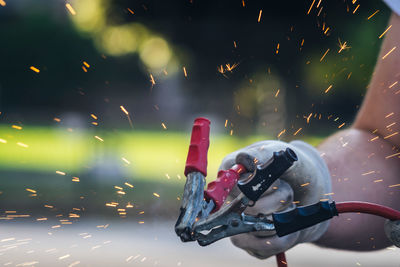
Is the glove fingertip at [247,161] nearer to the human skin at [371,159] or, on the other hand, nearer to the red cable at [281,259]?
the red cable at [281,259]

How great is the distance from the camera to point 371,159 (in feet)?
6.86

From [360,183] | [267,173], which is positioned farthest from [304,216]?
[360,183]

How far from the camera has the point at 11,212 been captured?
24.4 ft

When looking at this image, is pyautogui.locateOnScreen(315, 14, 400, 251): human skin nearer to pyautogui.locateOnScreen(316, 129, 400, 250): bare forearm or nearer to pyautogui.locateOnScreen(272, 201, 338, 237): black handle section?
pyautogui.locateOnScreen(316, 129, 400, 250): bare forearm

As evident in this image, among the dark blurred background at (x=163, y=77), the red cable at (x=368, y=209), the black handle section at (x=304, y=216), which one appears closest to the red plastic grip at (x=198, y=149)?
the black handle section at (x=304, y=216)

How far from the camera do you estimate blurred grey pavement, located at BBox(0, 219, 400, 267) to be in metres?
5.12

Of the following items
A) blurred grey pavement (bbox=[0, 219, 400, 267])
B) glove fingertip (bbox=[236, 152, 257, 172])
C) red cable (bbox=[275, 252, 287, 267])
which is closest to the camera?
glove fingertip (bbox=[236, 152, 257, 172])

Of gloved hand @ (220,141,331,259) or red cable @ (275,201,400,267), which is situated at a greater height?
gloved hand @ (220,141,331,259)

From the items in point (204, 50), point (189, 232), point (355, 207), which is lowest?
point (189, 232)

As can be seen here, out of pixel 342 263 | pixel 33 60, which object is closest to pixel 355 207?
pixel 342 263

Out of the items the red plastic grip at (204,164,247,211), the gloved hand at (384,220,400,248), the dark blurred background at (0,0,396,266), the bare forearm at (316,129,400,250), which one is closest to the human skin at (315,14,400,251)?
the bare forearm at (316,129,400,250)

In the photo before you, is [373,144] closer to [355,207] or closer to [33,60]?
[355,207]

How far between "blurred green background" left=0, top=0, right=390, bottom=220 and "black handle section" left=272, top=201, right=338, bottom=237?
9.46 metres

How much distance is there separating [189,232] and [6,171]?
35.3 ft
